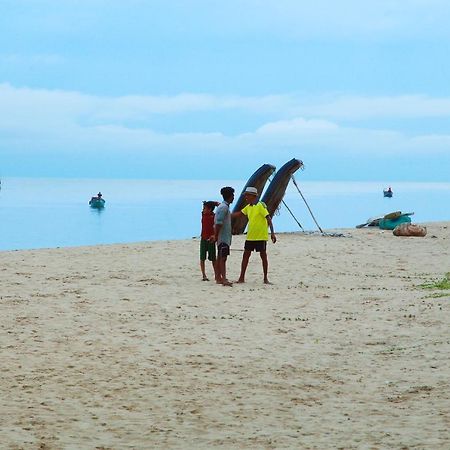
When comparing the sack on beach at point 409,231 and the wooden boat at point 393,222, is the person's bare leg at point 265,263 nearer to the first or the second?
the sack on beach at point 409,231

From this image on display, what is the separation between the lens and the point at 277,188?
77.7 ft

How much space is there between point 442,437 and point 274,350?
315cm

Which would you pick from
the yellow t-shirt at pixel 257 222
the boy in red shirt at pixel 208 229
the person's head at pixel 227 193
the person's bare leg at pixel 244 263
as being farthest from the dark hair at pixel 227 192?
the person's bare leg at pixel 244 263

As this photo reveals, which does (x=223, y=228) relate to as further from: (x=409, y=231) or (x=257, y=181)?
(x=409, y=231)

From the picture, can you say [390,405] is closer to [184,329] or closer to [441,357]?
[441,357]

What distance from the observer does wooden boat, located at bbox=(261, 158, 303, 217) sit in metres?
23.6

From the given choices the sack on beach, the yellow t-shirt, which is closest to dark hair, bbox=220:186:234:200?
the yellow t-shirt

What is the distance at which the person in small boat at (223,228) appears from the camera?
12727 mm


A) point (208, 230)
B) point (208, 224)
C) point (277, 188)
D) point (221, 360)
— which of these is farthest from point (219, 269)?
point (277, 188)

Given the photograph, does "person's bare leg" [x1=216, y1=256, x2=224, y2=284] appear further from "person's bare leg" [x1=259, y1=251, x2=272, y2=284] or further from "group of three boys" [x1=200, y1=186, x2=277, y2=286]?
"person's bare leg" [x1=259, y1=251, x2=272, y2=284]

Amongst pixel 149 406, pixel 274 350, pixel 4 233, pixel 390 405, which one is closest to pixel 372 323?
pixel 274 350

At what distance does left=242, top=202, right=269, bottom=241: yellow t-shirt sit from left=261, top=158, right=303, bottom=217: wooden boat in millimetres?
10461

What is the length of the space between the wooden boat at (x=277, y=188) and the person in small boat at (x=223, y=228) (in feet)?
34.1

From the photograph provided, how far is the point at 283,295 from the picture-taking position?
488 inches
